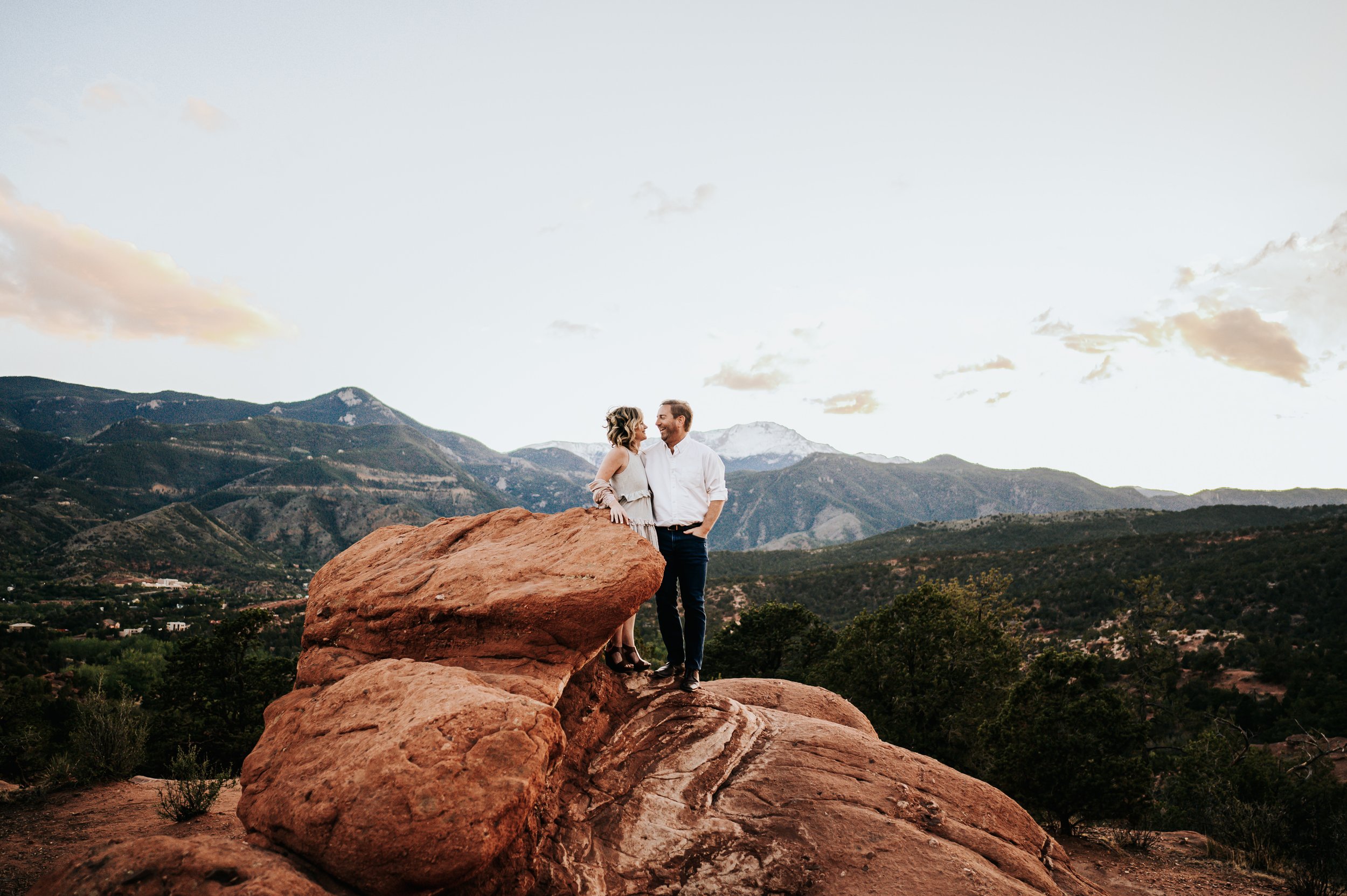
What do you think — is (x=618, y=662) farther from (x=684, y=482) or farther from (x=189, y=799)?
(x=189, y=799)

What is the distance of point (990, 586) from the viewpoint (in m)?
38.5

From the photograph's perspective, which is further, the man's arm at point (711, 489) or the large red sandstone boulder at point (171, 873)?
the man's arm at point (711, 489)

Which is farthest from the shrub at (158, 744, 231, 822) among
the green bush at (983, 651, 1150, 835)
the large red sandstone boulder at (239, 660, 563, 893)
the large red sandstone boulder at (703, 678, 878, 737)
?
the green bush at (983, 651, 1150, 835)

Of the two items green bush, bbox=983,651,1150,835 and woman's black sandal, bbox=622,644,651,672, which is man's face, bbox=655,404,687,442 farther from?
green bush, bbox=983,651,1150,835

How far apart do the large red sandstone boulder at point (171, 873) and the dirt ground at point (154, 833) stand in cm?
789

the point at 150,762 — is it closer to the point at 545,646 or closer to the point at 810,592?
the point at 545,646

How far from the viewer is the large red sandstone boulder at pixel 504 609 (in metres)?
8.27

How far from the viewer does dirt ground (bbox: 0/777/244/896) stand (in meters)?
10.8

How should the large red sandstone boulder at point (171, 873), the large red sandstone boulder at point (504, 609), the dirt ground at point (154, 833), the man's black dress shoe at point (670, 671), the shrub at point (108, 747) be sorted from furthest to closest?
1. the shrub at point (108, 747)
2. the dirt ground at point (154, 833)
3. the man's black dress shoe at point (670, 671)
4. the large red sandstone boulder at point (504, 609)
5. the large red sandstone boulder at point (171, 873)

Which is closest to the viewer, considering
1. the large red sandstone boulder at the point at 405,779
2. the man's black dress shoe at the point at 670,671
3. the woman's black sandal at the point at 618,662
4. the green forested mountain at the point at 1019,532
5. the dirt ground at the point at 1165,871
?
the large red sandstone boulder at the point at 405,779

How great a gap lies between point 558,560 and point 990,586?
37.3m

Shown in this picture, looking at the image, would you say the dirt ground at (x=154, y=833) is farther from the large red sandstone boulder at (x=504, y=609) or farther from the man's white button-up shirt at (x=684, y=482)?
the man's white button-up shirt at (x=684, y=482)

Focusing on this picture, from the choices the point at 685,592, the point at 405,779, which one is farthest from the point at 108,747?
the point at 685,592

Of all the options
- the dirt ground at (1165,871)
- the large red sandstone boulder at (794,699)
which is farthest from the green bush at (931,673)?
the large red sandstone boulder at (794,699)
